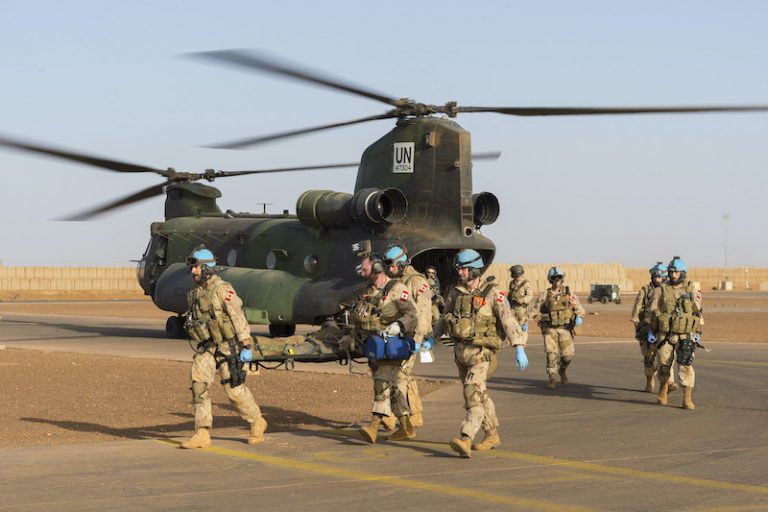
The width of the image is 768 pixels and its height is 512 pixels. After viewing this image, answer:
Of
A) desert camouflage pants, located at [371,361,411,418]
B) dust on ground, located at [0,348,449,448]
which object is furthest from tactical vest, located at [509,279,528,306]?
desert camouflage pants, located at [371,361,411,418]

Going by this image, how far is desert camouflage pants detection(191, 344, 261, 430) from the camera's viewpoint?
36.1 feet

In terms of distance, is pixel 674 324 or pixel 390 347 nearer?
pixel 390 347

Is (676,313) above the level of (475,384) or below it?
above

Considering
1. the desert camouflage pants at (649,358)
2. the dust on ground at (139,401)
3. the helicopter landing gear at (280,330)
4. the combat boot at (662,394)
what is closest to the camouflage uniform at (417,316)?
the dust on ground at (139,401)

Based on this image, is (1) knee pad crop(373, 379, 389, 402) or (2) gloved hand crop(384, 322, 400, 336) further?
(1) knee pad crop(373, 379, 389, 402)

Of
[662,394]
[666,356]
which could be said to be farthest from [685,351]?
[662,394]

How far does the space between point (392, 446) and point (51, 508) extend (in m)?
4.15

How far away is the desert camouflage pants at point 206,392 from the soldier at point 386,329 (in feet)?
3.99

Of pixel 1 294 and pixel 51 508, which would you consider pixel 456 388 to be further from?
pixel 1 294

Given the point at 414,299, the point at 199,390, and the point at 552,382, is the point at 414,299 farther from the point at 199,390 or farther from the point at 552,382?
the point at 552,382

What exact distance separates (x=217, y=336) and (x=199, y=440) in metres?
1.04

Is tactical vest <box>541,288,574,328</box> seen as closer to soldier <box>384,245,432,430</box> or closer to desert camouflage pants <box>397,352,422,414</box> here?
desert camouflage pants <box>397,352,422,414</box>

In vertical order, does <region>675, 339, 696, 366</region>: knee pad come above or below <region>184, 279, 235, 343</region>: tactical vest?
below

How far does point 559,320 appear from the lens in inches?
702
